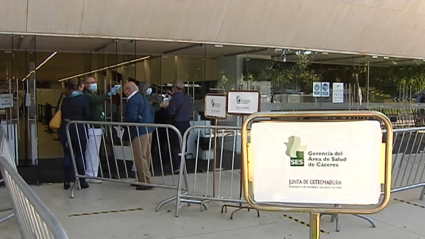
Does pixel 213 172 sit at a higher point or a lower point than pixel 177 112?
lower

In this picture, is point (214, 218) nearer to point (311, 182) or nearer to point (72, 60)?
point (311, 182)

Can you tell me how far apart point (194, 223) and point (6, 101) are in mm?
5812

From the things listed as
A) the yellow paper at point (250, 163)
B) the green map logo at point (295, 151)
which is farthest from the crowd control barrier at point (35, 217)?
the green map logo at point (295, 151)

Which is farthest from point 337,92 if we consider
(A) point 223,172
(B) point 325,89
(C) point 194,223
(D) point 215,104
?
(C) point 194,223

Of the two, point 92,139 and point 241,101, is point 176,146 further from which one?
point 241,101

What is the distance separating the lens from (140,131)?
6.56 meters

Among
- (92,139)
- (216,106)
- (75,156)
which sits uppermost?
(216,106)

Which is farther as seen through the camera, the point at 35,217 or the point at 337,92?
the point at 337,92

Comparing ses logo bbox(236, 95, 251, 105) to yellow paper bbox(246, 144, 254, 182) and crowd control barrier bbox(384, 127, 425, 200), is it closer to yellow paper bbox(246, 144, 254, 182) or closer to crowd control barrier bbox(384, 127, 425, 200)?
crowd control barrier bbox(384, 127, 425, 200)

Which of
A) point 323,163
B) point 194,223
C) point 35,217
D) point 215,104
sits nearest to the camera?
point 35,217

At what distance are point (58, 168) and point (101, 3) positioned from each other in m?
3.56

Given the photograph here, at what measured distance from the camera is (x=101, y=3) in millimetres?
6551

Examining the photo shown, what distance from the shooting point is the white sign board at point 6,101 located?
28.6 feet

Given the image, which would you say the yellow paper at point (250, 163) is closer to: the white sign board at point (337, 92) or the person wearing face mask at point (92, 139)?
the person wearing face mask at point (92, 139)
